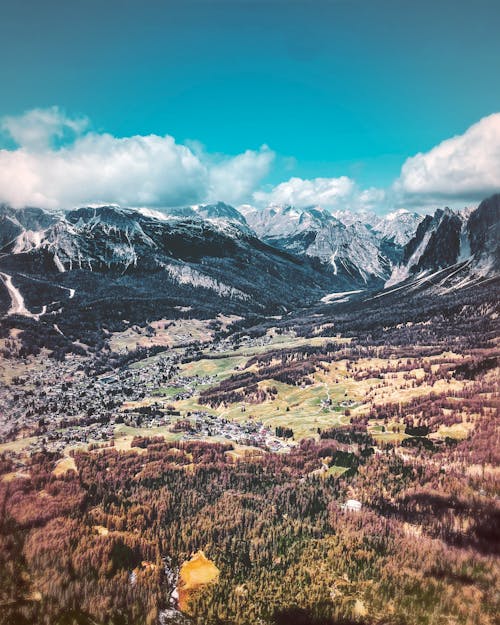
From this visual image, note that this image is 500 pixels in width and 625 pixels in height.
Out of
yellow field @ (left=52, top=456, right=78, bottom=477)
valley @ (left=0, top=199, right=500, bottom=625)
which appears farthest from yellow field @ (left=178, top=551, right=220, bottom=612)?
yellow field @ (left=52, top=456, right=78, bottom=477)

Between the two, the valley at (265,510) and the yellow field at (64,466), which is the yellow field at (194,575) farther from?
the yellow field at (64,466)

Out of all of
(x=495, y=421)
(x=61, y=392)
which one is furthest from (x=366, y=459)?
(x=61, y=392)

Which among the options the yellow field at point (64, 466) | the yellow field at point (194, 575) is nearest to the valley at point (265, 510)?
the yellow field at point (194, 575)

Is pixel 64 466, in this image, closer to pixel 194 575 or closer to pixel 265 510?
pixel 265 510

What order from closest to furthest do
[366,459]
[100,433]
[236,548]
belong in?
[236,548] < [366,459] < [100,433]

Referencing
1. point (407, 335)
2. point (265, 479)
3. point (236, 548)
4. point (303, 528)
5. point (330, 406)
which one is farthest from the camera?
point (407, 335)

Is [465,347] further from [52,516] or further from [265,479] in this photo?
[52,516]

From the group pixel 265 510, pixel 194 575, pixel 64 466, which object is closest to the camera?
pixel 194 575

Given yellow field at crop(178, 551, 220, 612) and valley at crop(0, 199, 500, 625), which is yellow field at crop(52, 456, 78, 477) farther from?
yellow field at crop(178, 551, 220, 612)

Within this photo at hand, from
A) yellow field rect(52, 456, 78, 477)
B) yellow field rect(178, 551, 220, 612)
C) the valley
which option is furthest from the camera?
yellow field rect(52, 456, 78, 477)

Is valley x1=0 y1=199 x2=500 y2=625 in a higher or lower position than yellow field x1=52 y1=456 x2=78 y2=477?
lower

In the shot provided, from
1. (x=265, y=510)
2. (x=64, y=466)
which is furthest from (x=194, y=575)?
(x=64, y=466)
